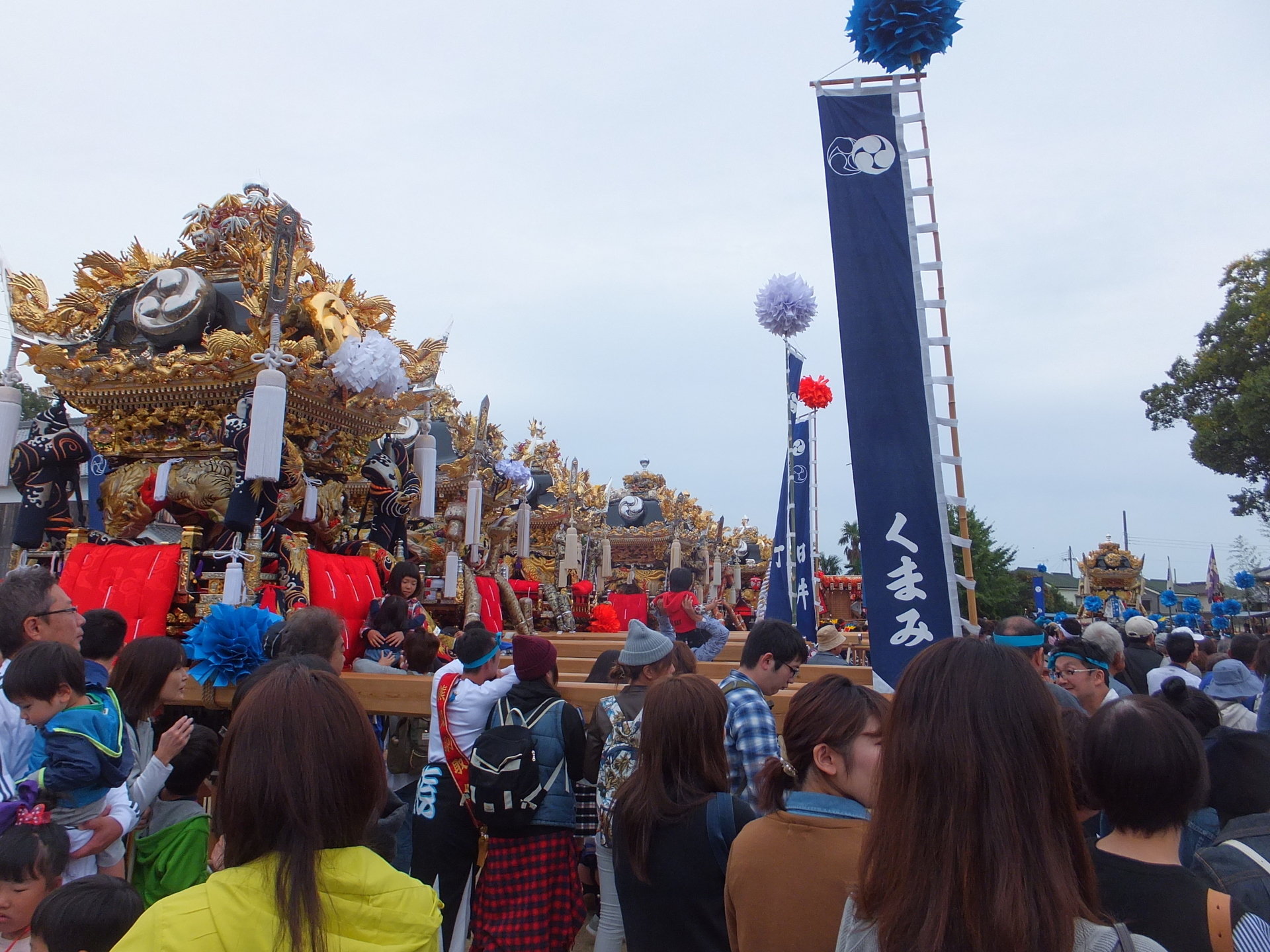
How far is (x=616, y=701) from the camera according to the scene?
340cm

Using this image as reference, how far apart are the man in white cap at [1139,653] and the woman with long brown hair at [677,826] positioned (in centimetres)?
413

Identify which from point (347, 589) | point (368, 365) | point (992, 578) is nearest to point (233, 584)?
point (347, 589)

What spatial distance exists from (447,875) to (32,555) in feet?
23.5

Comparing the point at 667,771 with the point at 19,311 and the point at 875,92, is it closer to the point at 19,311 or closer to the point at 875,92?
the point at 875,92

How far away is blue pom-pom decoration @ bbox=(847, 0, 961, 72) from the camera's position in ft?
14.8

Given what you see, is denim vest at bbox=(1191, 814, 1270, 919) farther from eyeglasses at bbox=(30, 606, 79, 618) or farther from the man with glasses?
eyeglasses at bbox=(30, 606, 79, 618)

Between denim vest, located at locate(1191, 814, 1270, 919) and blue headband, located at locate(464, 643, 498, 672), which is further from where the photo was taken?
blue headband, located at locate(464, 643, 498, 672)

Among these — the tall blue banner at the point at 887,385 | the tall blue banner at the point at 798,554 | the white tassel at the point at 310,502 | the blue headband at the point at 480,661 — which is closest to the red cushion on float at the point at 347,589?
the white tassel at the point at 310,502

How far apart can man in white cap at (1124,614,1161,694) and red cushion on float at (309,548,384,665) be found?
245 inches

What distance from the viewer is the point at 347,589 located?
8.15m

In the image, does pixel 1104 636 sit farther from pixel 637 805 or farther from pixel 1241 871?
pixel 637 805

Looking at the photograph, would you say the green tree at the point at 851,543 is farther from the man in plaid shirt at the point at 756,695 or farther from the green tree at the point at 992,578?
the man in plaid shirt at the point at 756,695

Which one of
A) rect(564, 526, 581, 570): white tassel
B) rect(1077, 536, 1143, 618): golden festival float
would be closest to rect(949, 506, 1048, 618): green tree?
rect(1077, 536, 1143, 618): golden festival float

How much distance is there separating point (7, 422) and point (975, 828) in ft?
27.5
